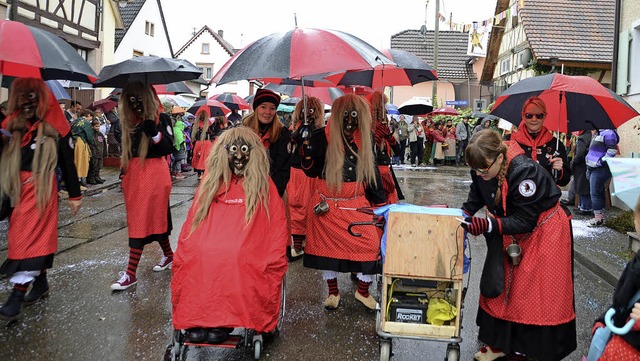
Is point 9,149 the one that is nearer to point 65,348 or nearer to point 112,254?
point 65,348

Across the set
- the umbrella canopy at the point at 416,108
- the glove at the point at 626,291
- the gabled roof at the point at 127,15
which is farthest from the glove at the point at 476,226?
the gabled roof at the point at 127,15

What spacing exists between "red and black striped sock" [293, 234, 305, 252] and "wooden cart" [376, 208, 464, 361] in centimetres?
323

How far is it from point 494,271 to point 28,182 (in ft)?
11.4

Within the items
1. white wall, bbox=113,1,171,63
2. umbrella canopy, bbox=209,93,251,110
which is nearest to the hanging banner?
umbrella canopy, bbox=209,93,251,110

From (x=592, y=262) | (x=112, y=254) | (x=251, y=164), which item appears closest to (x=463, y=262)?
(x=251, y=164)

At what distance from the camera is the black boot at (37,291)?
4.54m

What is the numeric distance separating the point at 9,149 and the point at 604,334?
417 centimetres

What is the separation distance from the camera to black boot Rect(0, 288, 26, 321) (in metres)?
4.05

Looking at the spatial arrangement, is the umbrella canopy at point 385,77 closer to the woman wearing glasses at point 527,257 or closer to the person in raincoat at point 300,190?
the person in raincoat at point 300,190

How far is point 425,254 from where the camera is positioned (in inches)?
119

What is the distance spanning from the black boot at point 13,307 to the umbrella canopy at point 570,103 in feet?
13.4

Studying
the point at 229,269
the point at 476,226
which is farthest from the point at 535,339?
the point at 229,269

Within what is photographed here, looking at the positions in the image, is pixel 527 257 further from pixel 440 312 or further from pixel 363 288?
pixel 363 288

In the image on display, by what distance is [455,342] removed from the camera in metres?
3.06
